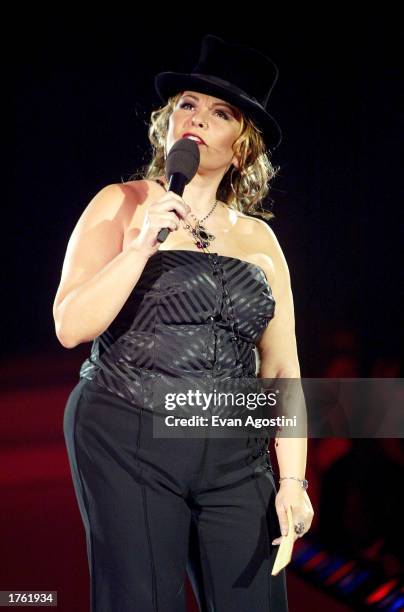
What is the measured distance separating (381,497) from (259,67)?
1.33m

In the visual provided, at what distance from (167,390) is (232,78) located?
625mm

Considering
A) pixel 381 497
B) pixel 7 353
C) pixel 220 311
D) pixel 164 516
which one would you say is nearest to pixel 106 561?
pixel 164 516

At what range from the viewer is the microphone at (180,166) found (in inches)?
45.7

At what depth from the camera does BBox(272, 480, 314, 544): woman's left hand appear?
139cm

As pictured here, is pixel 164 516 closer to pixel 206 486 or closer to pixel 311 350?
pixel 206 486

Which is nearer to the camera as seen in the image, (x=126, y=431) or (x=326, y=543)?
(x=126, y=431)

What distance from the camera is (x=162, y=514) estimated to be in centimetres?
127

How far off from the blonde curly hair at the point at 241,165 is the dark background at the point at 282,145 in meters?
0.50

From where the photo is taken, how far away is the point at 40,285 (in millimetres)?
2238

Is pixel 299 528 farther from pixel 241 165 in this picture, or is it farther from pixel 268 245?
pixel 241 165

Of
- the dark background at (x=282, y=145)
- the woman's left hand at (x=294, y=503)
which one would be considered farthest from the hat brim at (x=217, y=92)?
the woman's left hand at (x=294, y=503)

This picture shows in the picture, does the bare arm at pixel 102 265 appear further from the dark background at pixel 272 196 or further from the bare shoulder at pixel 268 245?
the dark background at pixel 272 196

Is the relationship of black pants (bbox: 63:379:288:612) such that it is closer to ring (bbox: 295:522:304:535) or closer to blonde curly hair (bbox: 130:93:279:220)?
ring (bbox: 295:522:304:535)

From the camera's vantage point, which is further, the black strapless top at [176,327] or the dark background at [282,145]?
the dark background at [282,145]
